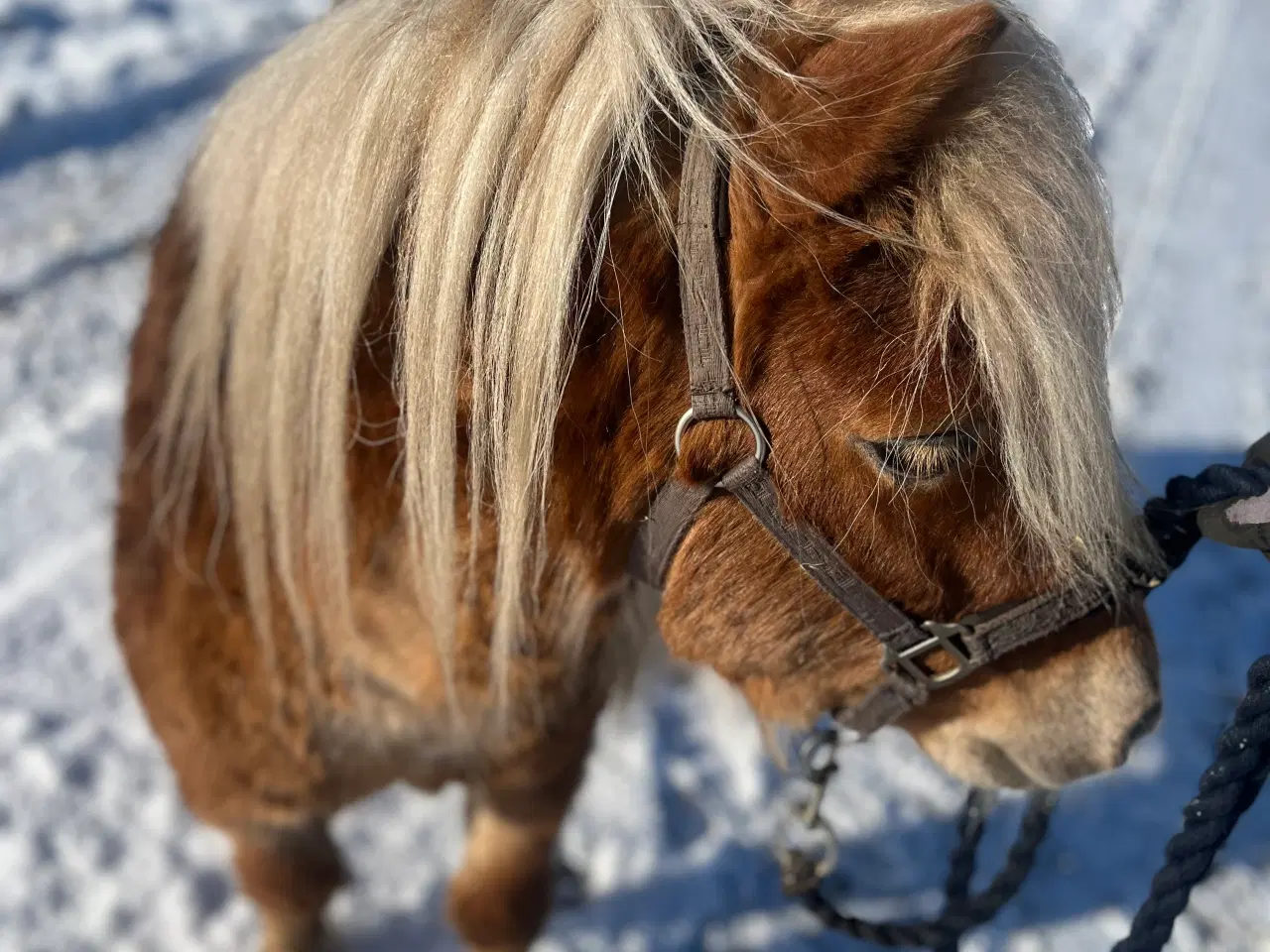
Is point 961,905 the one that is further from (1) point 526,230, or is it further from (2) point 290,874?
(1) point 526,230

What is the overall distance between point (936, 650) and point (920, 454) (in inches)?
10.9

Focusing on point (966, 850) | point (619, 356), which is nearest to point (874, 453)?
point (619, 356)

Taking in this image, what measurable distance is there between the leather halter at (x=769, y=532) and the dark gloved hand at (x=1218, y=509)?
0.18 ft

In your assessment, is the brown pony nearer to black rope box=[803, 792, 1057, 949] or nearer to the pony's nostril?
the pony's nostril

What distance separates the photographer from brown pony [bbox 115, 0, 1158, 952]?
2.34 feet

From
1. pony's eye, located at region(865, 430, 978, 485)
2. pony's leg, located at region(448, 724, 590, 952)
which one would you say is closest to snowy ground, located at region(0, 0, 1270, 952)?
pony's leg, located at region(448, 724, 590, 952)

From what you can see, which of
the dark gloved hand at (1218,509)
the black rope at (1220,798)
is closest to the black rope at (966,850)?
the black rope at (1220,798)

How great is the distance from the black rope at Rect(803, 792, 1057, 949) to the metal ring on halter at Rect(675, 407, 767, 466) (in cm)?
75

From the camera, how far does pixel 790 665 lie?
0.99m

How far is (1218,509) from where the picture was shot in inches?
32.4

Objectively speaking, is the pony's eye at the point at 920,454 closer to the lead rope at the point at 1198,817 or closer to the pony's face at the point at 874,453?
the pony's face at the point at 874,453

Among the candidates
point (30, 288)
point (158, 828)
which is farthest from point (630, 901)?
point (30, 288)

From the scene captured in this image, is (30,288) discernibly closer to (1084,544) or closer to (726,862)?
(726,862)

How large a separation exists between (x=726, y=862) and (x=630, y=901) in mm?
205
